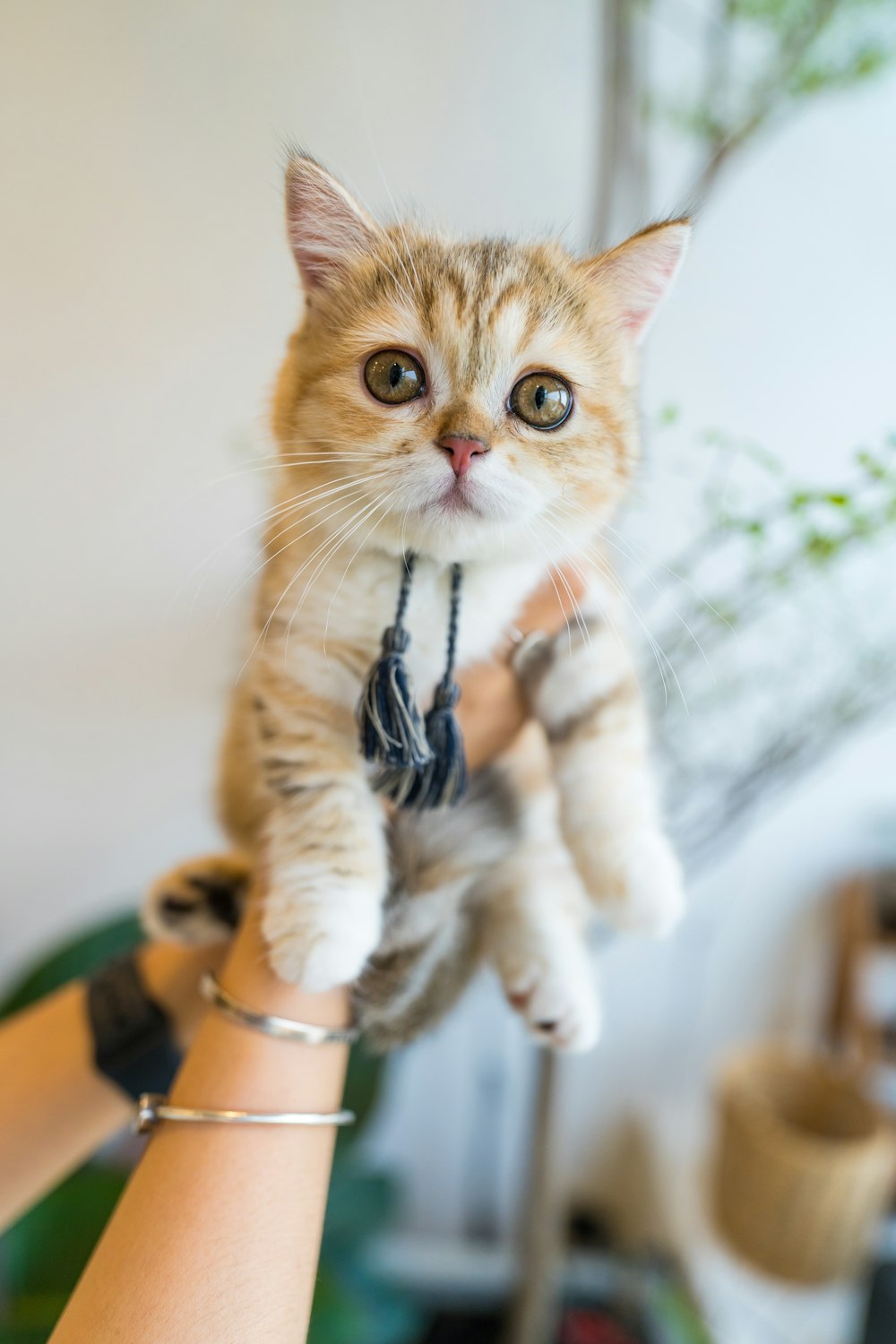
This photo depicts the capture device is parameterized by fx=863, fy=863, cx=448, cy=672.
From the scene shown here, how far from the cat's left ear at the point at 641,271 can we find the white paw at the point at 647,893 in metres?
0.48

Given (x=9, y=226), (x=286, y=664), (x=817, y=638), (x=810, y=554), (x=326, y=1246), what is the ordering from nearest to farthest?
(x=286, y=664) < (x=810, y=554) < (x=9, y=226) < (x=817, y=638) < (x=326, y=1246)

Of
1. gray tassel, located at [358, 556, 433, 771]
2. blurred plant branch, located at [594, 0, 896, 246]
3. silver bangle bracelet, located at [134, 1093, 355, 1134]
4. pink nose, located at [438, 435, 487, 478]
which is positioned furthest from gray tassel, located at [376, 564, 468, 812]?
blurred plant branch, located at [594, 0, 896, 246]

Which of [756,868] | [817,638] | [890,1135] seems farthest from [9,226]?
[890,1135]

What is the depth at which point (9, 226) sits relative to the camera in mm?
1089

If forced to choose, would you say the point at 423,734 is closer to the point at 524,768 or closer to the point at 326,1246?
the point at 524,768

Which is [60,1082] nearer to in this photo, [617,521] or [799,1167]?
[617,521]

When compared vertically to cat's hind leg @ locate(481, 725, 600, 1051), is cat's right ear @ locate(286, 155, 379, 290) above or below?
above

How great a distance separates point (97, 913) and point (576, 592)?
1.41 meters

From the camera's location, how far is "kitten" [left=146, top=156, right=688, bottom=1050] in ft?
2.29

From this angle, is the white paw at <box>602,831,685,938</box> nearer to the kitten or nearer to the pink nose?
the kitten

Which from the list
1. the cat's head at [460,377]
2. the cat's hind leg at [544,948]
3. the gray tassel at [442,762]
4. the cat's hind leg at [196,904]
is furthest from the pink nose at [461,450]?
the cat's hind leg at [196,904]

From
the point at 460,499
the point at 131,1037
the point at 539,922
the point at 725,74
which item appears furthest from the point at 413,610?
the point at 725,74

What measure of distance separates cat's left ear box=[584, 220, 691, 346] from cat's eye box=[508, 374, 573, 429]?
11 centimetres

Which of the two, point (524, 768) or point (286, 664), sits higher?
point (286, 664)
